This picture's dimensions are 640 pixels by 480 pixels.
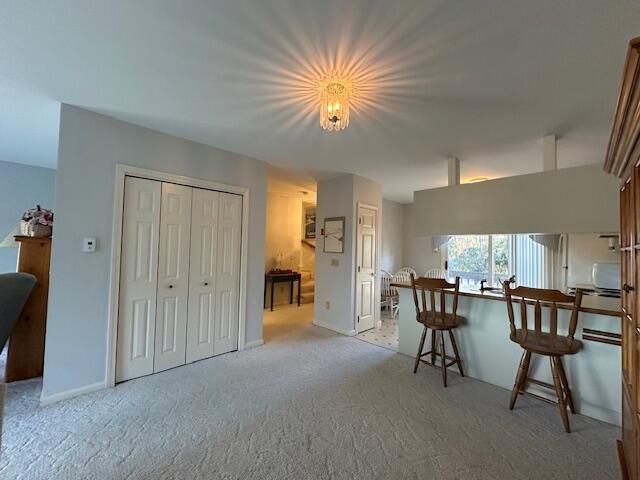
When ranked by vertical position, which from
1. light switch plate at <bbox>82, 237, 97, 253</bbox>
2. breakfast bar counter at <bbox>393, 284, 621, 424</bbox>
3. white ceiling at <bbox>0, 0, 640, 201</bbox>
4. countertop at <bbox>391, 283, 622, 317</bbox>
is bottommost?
breakfast bar counter at <bbox>393, 284, 621, 424</bbox>

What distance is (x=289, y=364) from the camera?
300 cm

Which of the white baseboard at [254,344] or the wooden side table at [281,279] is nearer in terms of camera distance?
the white baseboard at [254,344]

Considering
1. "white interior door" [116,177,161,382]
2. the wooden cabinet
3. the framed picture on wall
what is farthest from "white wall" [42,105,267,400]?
the wooden cabinet

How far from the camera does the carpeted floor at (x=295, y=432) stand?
5.28 ft

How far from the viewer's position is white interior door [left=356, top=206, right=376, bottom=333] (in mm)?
4266

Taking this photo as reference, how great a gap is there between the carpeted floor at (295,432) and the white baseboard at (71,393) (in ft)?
0.21

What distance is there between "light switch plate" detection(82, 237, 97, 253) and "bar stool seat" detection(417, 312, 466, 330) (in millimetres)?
3108

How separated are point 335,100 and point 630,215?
5.32ft

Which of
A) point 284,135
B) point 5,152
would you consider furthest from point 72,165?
point 5,152

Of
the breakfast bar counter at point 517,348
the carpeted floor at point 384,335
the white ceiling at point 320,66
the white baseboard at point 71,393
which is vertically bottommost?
the carpeted floor at point 384,335

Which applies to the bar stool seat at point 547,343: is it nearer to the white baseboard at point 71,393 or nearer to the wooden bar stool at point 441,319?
the wooden bar stool at point 441,319

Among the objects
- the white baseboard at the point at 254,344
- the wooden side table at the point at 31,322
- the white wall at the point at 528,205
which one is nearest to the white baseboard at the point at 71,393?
the wooden side table at the point at 31,322

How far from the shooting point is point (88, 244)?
233cm

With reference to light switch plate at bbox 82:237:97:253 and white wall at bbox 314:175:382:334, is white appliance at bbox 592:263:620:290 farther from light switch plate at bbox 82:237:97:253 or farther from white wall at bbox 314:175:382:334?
light switch plate at bbox 82:237:97:253
